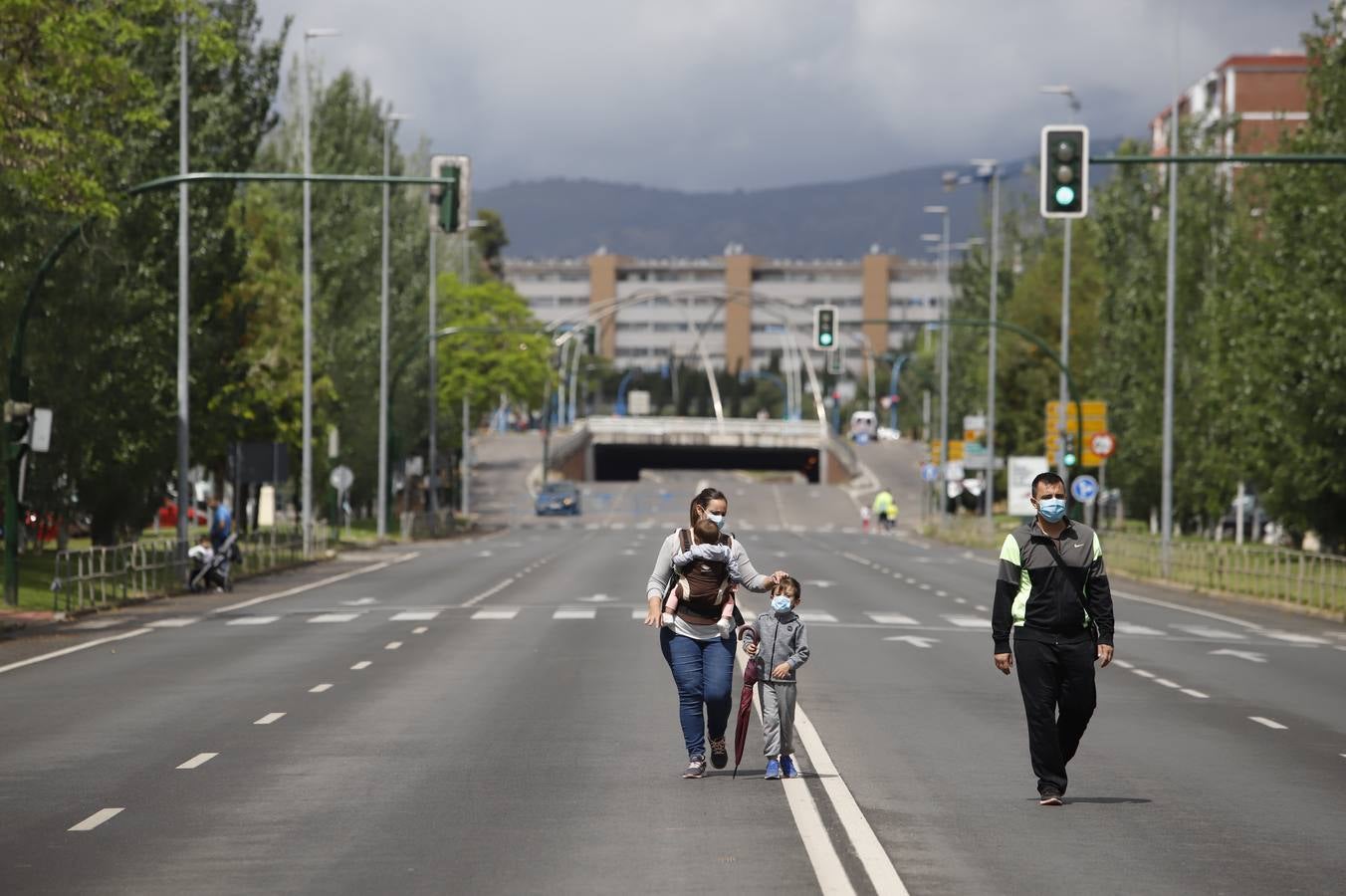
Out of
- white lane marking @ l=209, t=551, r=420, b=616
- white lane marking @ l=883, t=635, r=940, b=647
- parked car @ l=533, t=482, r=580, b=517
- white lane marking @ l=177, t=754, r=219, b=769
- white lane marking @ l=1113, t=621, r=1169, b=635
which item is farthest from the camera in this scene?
parked car @ l=533, t=482, r=580, b=517

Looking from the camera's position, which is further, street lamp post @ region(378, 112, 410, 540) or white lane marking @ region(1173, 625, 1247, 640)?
street lamp post @ region(378, 112, 410, 540)

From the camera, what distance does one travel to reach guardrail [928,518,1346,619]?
127ft

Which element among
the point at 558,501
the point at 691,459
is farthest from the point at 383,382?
the point at 691,459

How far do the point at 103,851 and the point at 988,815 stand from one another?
468cm

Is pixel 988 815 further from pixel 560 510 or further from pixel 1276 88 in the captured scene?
pixel 1276 88

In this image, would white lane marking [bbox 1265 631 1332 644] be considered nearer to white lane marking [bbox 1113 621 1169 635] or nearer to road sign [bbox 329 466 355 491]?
white lane marking [bbox 1113 621 1169 635]

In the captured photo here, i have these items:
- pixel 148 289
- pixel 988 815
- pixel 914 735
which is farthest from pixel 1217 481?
pixel 988 815

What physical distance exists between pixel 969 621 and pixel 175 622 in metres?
11.8

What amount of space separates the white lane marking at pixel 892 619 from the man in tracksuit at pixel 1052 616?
20.3 meters

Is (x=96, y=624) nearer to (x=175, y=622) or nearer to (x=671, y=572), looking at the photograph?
(x=175, y=622)

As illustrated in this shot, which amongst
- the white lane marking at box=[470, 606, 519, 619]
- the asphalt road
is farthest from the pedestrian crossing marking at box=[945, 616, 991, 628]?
the white lane marking at box=[470, 606, 519, 619]

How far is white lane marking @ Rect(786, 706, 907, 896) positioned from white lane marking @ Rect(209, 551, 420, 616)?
2023 cm

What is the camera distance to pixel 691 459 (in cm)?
18812

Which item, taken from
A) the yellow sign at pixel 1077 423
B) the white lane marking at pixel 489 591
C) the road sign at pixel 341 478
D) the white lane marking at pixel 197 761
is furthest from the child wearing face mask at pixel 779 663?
the road sign at pixel 341 478
